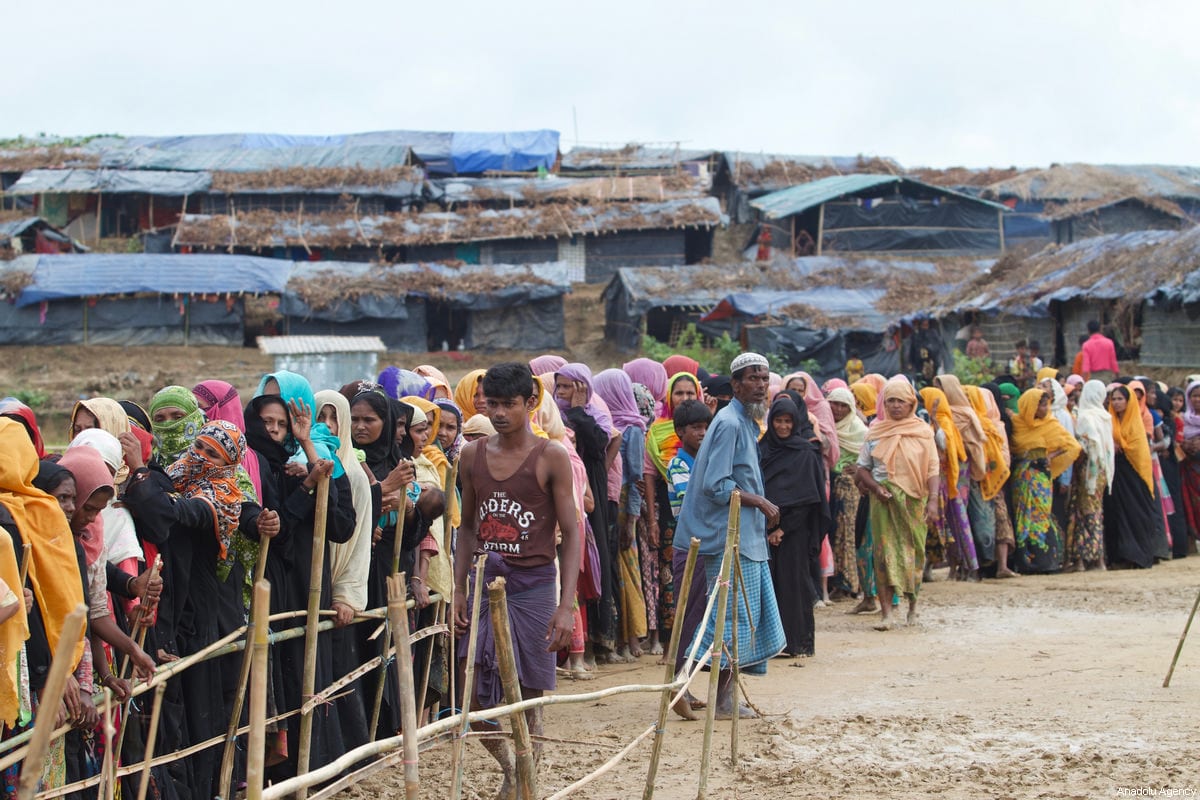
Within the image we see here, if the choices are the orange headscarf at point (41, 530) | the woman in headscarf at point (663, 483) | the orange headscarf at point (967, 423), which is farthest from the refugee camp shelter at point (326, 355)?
the orange headscarf at point (41, 530)

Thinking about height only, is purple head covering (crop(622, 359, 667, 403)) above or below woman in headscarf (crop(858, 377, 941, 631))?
above

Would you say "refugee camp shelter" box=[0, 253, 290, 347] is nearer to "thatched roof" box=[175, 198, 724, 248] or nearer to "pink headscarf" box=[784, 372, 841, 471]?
"thatched roof" box=[175, 198, 724, 248]

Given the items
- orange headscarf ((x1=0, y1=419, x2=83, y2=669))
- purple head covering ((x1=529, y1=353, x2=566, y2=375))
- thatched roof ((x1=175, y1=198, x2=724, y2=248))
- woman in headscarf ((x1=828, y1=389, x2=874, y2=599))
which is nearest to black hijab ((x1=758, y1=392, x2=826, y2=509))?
purple head covering ((x1=529, y1=353, x2=566, y2=375))

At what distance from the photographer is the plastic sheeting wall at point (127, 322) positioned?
3130cm

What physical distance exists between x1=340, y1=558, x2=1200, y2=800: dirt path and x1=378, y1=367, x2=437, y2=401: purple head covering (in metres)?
1.90

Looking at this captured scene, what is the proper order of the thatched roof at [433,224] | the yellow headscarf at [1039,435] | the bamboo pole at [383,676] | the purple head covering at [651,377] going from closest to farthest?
the bamboo pole at [383,676]
the purple head covering at [651,377]
the yellow headscarf at [1039,435]
the thatched roof at [433,224]

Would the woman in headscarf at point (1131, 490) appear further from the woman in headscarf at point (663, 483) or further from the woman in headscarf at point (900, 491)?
the woman in headscarf at point (663, 483)

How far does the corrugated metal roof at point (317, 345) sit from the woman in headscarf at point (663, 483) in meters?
23.3

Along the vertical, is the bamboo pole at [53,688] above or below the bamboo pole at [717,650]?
above

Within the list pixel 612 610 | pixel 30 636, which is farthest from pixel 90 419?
pixel 612 610

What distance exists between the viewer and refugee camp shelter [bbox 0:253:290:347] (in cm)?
3100

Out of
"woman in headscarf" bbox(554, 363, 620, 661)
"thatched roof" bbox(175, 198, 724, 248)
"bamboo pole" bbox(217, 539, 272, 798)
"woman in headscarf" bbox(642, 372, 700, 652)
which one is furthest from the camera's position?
"thatched roof" bbox(175, 198, 724, 248)

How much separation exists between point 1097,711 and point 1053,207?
33.6 metres

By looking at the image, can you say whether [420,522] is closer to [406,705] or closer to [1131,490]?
[406,705]
